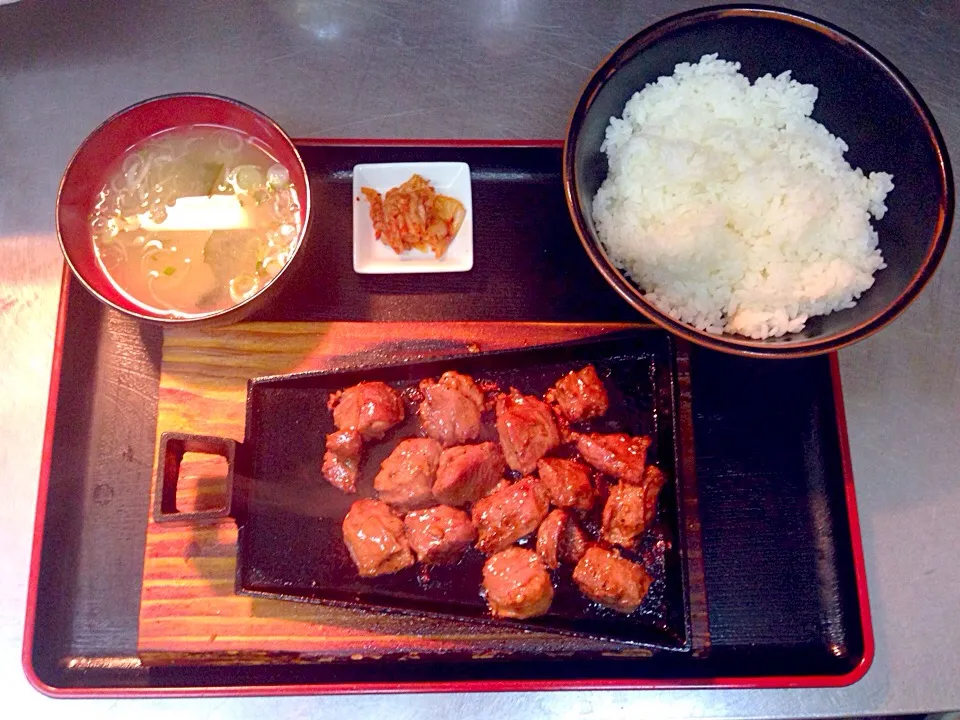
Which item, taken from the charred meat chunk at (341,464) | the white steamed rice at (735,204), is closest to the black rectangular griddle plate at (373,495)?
the charred meat chunk at (341,464)

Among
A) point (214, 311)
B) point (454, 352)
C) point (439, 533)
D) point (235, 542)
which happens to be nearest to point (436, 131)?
point (454, 352)

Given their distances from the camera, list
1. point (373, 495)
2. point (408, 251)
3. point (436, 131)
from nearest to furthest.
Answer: point (373, 495) → point (408, 251) → point (436, 131)

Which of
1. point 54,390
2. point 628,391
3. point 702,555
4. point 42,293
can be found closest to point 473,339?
point 628,391

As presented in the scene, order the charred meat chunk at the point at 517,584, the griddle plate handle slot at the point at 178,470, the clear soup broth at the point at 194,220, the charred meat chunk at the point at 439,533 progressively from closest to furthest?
the griddle plate handle slot at the point at 178,470 → the charred meat chunk at the point at 517,584 → the charred meat chunk at the point at 439,533 → the clear soup broth at the point at 194,220

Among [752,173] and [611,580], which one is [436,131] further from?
[611,580]

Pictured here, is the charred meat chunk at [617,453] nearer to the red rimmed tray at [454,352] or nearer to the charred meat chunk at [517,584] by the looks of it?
the red rimmed tray at [454,352]

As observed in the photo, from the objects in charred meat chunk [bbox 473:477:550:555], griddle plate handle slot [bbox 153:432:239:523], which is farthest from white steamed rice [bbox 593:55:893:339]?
griddle plate handle slot [bbox 153:432:239:523]

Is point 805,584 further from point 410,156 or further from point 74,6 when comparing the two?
point 74,6
